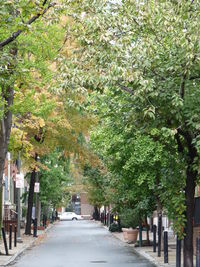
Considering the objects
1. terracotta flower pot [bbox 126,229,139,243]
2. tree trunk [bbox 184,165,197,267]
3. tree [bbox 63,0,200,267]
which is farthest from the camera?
terracotta flower pot [bbox 126,229,139,243]

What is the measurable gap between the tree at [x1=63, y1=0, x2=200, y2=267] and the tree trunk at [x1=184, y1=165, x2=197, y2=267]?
661 mm

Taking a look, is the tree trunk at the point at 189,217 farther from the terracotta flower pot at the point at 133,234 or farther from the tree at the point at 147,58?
the terracotta flower pot at the point at 133,234

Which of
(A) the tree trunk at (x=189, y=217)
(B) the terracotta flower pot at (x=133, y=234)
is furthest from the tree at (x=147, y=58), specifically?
(B) the terracotta flower pot at (x=133, y=234)

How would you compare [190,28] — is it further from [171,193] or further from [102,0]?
[171,193]

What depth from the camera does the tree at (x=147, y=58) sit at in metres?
13.9

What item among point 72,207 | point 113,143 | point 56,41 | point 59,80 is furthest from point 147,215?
point 72,207

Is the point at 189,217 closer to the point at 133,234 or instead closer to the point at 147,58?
the point at 147,58

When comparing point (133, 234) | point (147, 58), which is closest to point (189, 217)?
point (147, 58)

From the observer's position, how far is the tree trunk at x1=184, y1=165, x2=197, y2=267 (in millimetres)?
16109

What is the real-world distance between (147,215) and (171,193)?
1511 centimetres

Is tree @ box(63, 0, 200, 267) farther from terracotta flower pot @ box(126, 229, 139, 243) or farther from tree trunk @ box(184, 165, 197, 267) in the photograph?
terracotta flower pot @ box(126, 229, 139, 243)

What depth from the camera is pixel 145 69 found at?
48.3 ft

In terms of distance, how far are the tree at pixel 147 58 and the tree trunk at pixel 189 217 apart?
661 mm

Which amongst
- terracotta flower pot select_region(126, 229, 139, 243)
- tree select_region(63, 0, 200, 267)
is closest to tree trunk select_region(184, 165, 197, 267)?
tree select_region(63, 0, 200, 267)
